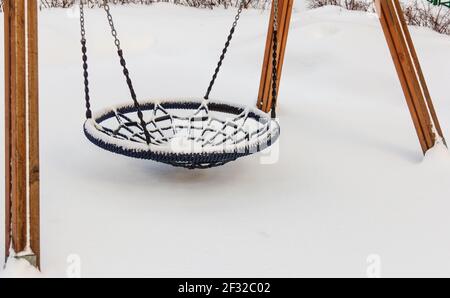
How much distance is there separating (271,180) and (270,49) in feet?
3.01

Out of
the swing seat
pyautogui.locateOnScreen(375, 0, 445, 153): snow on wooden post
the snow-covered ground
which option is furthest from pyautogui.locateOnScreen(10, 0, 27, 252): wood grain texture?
pyautogui.locateOnScreen(375, 0, 445, 153): snow on wooden post

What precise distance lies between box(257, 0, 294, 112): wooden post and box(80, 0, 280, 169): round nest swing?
20 cm

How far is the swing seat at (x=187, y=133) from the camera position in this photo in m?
2.25

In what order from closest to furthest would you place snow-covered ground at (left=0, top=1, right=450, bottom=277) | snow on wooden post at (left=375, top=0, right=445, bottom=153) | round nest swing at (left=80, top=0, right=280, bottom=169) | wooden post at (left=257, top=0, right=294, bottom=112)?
snow-covered ground at (left=0, top=1, right=450, bottom=277), round nest swing at (left=80, top=0, right=280, bottom=169), snow on wooden post at (left=375, top=0, right=445, bottom=153), wooden post at (left=257, top=0, right=294, bottom=112)

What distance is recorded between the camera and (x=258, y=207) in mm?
2289

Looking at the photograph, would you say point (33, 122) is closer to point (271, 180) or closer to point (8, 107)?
point (8, 107)

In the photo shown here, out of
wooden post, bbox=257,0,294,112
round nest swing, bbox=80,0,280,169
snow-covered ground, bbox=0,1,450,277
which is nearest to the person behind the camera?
snow-covered ground, bbox=0,1,450,277

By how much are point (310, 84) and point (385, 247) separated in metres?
2.20

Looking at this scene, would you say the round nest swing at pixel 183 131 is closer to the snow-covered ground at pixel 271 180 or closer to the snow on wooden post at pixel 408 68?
the snow-covered ground at pixel 271 180

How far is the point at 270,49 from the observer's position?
3.24m

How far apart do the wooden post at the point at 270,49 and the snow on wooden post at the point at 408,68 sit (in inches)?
23.0

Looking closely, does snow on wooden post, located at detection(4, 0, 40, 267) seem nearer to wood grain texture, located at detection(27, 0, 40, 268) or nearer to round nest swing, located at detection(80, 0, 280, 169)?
wood grain texture, located at detection(27, 0, 40, 268)

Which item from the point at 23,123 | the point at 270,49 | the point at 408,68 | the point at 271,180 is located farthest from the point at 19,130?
the point at 270,49

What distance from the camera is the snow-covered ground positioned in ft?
6.25
